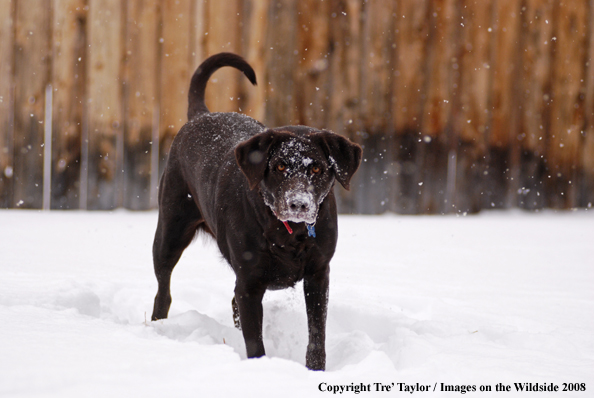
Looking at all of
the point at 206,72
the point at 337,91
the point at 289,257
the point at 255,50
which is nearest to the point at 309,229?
the point at 289,257

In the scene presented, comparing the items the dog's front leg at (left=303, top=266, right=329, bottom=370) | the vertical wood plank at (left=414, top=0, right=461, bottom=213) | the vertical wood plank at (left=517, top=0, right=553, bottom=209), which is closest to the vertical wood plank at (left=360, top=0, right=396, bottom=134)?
the vertical wood plank at (left=414, top=0, right=461, bottom=213)

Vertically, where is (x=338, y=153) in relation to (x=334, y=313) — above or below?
above

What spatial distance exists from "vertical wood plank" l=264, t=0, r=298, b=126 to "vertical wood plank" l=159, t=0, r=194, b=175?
0.78 m

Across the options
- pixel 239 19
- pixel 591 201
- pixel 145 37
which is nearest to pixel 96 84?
pixel 145 37

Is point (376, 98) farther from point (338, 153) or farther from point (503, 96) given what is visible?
point (338, 153)

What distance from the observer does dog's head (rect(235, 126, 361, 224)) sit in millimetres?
2037

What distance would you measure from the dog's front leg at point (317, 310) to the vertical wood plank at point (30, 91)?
148 inches

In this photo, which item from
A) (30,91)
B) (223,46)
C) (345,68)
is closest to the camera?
(30,91)

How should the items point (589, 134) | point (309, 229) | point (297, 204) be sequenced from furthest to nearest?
point (589, 134) < point (309, 229) < point (297, 204)

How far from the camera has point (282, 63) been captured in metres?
5.19

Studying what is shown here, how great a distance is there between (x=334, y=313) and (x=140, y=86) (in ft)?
10.7

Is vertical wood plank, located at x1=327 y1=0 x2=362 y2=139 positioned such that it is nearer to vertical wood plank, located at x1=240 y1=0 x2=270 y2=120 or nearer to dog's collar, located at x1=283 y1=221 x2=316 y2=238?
vertical wood plank, located at x1=240 y1=0 x2=270 y2=120

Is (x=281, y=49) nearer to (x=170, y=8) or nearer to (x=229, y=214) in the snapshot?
(x=170, y=8)

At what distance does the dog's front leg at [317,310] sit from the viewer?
2.20 m
